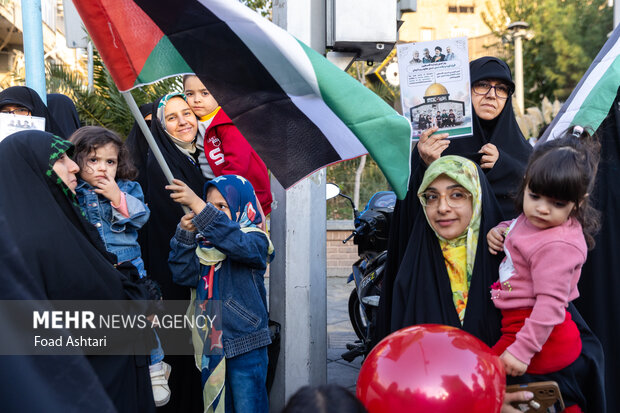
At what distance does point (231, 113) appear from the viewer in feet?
8.66

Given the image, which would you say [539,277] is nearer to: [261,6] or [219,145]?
[219,145]

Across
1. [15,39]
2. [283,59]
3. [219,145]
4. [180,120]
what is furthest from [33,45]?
[15,39]

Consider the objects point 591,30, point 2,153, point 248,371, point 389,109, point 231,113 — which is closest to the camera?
point 2,153

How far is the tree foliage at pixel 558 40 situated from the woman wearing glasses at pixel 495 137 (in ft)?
71.0

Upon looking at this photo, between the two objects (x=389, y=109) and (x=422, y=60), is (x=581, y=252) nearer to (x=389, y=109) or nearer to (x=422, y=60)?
(x=389, y=109)

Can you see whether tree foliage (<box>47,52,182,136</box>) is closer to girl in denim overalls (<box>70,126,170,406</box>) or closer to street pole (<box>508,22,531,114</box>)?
girl in denim overalls (<box>70,126,170,406</box>)

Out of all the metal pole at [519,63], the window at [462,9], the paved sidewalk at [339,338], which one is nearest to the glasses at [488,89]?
the paved sidewalk at [339,338]

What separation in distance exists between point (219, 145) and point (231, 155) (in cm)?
12

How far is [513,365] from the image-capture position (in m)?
2.05

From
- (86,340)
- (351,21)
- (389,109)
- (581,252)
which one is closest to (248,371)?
(86,340)

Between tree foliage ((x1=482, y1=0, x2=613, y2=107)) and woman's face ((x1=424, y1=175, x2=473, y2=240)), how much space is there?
2267 cm

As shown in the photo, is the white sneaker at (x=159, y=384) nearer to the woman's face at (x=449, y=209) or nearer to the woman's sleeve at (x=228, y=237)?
the woman's sleeve at (x=228, y=237)

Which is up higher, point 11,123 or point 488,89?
point 488,89

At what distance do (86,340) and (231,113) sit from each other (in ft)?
3.76
